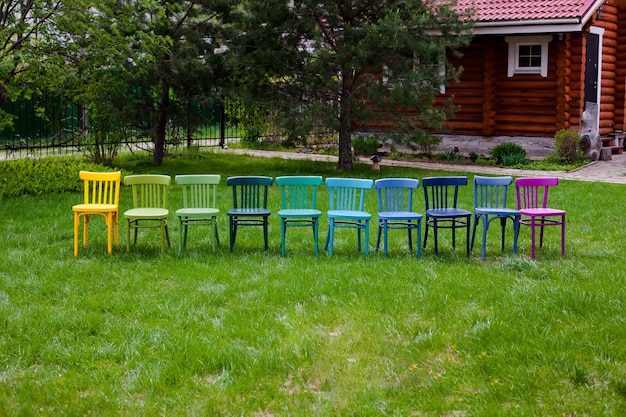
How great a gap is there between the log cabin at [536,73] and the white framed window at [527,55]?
0.02 meters

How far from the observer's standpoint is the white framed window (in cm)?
1909

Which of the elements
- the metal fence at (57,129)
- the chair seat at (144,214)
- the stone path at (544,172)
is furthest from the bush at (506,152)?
the chair seat at (144,214)

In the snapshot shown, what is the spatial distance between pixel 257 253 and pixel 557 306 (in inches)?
137

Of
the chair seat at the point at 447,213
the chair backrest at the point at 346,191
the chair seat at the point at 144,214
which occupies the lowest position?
the chair seat at the point at 144,214

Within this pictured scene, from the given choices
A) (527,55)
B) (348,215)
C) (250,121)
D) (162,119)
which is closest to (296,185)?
(348,215)

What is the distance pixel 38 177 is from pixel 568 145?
11.1 metres

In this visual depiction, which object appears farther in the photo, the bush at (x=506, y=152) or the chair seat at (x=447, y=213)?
the bush at (x=506, y=152)

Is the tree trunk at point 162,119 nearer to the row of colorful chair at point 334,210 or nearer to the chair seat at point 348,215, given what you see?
the row of colorful chair at point 334,210

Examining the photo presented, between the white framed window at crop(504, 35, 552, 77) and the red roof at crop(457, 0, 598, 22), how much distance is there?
2.30 ft

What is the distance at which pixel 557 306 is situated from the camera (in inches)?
269

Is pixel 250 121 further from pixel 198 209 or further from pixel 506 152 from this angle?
pixel 198 209

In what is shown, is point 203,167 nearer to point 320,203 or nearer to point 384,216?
point 320,203

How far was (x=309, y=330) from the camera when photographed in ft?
21.1

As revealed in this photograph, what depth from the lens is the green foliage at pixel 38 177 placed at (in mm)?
13219
